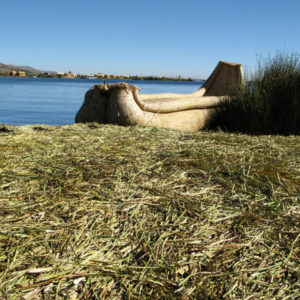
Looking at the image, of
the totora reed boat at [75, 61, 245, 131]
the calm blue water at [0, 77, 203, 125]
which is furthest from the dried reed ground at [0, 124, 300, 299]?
the calm blue water at [0, 77, 203, 125]

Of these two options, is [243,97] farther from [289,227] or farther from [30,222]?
[30,222]

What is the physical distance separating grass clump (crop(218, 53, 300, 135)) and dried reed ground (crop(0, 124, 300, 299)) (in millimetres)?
3221

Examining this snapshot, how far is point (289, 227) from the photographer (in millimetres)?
1686

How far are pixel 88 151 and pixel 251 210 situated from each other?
1618 mm

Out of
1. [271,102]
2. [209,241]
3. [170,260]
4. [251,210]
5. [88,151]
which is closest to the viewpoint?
[170,260]

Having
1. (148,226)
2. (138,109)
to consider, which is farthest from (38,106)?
(148,226)

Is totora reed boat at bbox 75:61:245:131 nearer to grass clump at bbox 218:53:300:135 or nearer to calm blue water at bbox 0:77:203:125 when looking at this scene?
grass clump at bbox 218:53:300:135

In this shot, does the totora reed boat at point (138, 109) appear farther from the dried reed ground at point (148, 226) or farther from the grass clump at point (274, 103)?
the dried reed ground at point (148, 226)

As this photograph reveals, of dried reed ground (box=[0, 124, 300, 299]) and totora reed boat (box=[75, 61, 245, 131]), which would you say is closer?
dried reed ground (box=[0, 124, 300, 299])

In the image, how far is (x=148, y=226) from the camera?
165 centimetres

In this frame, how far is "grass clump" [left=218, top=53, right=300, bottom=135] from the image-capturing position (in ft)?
18.6

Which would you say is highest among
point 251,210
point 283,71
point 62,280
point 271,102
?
point 283,71

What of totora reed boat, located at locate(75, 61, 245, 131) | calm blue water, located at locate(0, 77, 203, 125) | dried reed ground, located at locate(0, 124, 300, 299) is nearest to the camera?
dried reed ground, located at locate(0, 124, 300, 299)

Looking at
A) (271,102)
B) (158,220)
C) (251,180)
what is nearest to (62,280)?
(158,220)
